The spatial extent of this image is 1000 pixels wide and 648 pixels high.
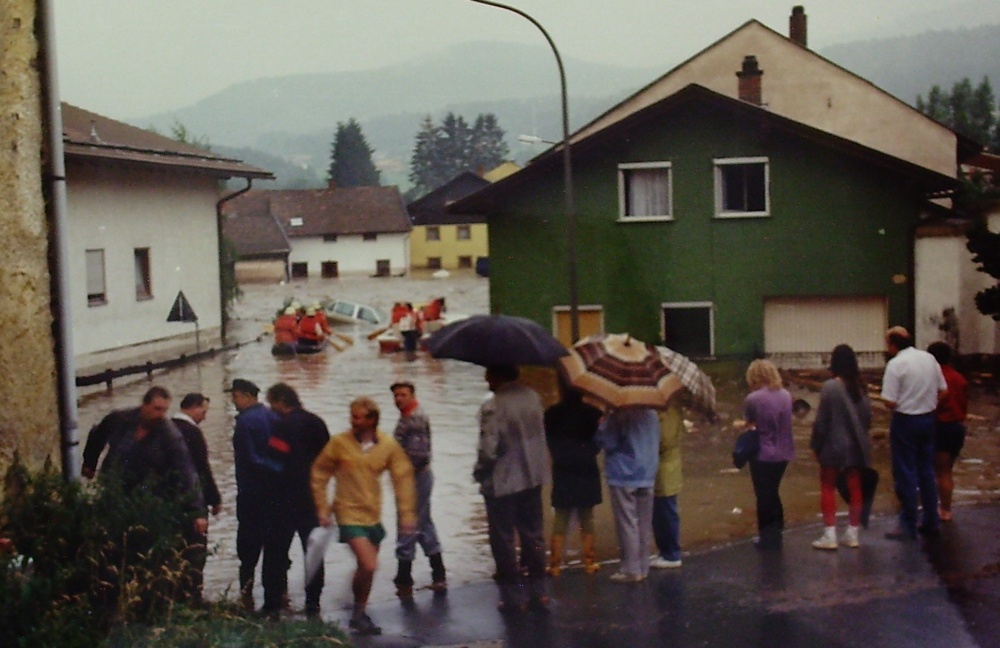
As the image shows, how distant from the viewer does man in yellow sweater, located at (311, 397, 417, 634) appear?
7.50 meters

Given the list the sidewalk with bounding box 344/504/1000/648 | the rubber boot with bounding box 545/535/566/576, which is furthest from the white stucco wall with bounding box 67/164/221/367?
the sidewalk with bounding box 344/504/1000/648

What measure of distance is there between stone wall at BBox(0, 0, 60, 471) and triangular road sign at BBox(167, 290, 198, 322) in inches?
240

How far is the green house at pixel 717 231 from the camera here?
21.8 m

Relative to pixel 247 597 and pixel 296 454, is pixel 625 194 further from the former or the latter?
pixel 247 597

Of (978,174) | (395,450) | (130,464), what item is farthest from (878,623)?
(978,174)

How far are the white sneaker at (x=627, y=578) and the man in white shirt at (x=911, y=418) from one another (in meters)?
2.26

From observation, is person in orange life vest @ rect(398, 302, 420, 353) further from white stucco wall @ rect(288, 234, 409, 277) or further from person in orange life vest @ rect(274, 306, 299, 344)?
person in orange life vest @ rect(274, 306, 299, 344)

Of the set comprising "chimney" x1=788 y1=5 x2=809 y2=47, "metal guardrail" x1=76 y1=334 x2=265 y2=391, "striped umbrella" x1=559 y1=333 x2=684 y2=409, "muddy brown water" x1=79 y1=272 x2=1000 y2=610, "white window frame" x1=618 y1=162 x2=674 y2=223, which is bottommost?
"muddy brown water" x1=79 y1=272 x2=1000 y2=610

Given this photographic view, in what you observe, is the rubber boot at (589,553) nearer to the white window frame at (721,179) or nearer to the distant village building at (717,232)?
the distant village building at (717,232)

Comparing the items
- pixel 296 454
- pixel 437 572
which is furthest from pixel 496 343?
pixel 437 572

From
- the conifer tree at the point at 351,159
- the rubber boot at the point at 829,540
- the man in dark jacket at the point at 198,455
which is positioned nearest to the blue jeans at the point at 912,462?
the rubber boot at the point at 829,540

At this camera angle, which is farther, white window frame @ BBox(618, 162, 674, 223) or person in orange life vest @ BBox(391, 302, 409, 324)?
person in orange life vest @ BBox(391, 302, 409, 324)

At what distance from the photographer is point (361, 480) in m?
7.48

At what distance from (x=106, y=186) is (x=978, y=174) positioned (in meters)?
17.4
